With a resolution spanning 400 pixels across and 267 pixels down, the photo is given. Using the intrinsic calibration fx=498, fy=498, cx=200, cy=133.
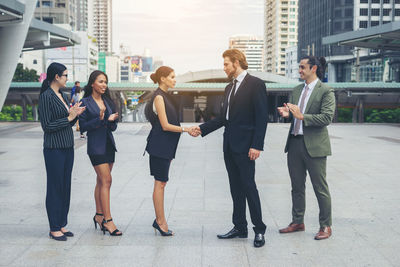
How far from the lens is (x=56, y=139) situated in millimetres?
5078

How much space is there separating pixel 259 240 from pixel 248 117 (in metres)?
1.22

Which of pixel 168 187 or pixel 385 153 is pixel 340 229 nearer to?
pixel 168 187

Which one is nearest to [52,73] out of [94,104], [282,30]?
[94,104]

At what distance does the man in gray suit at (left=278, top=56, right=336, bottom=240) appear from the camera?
509 centimetres

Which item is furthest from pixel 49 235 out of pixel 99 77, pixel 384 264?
pixel 384 264

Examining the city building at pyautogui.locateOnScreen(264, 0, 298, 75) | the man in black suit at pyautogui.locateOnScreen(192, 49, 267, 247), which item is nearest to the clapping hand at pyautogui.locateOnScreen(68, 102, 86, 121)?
the man in black suit at pyautogui.locateOnScreen(192, 49, 267, 247)

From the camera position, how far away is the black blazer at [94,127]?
5.17 meters

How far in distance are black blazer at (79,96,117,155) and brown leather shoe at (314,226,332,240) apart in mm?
2380

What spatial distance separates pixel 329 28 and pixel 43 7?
67.5 meters

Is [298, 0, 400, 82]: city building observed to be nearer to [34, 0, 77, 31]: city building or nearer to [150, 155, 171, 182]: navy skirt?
[34, 0, 77, 31]: city building

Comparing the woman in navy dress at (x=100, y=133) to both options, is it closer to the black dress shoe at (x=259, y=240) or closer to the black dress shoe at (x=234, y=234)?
the black dress shoe at (x=234, y=234)

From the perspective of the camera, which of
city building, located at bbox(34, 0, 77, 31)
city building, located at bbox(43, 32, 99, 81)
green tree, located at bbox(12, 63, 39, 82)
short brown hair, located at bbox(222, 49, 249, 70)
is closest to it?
short brown hair, located at bbox(222, 49, 249, 70)

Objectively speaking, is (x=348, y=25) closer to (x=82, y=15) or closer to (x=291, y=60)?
(x=291, y=60)

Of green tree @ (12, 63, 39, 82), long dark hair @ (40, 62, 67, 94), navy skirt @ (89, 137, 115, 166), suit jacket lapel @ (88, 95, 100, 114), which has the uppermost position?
green tree @ (12, 63, 39, 82)
